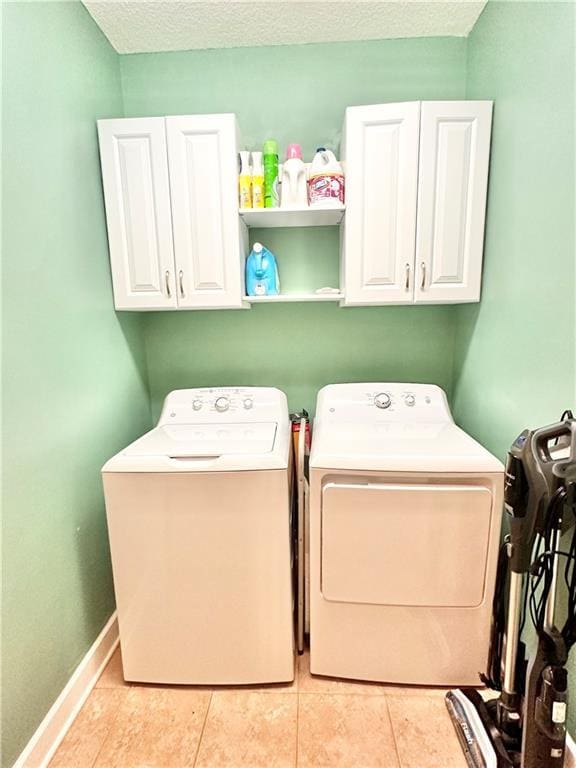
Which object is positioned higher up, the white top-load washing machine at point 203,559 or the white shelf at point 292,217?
the white shelf at point 292,217

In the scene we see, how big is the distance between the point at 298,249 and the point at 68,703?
→ 2.07 meters

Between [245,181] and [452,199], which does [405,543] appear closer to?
[452,199]

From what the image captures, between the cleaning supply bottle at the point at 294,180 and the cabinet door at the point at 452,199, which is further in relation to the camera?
the cleaning supply bottle at the point at 294,180

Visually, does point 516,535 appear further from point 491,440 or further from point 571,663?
point 491,440

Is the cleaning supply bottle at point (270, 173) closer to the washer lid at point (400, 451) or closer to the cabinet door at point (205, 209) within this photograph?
the cabinet door at point (205, 209)

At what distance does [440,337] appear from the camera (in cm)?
199

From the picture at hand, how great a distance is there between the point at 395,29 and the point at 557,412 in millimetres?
1763

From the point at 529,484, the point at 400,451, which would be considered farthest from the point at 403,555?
the point at 529,484

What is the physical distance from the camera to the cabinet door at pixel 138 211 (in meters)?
1.58

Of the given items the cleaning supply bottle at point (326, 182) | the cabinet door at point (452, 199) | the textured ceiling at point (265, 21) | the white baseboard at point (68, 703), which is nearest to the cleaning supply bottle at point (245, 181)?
the cleaning supply bottle at point (326, 182)

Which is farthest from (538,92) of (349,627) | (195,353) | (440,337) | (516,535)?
(349,627)

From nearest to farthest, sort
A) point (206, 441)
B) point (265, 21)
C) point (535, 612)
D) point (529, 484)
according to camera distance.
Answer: point (529, 484) < point (535, 612) < point (206, 441) < point (265, 21)

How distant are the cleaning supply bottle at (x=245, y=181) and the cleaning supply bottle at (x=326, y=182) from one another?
0.86ft

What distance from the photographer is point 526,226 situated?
52.2 inches
